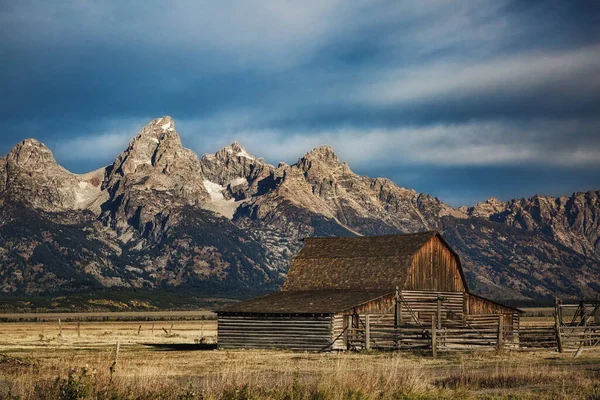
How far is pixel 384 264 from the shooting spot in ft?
183

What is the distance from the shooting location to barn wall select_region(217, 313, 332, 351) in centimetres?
4778

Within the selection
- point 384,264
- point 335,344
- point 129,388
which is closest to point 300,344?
point 335,344

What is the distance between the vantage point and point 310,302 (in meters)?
50.8

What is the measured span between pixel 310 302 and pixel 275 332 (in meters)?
3.06

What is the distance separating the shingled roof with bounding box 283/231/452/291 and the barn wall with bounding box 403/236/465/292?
23.2 inches

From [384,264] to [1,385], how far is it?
35975 mm

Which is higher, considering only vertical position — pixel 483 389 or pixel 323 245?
pixel 323 245

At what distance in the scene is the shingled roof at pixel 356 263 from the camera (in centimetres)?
5494

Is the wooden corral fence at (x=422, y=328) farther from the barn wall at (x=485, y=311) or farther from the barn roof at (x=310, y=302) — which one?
the barn roof at (x=310, y=302)

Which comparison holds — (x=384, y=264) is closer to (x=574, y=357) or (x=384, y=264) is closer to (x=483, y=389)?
(x=574, y=357)

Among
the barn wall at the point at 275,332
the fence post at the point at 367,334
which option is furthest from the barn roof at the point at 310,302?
the fence post at the point at 367,334

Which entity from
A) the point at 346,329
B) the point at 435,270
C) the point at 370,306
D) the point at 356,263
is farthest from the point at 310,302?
the point at 435,270

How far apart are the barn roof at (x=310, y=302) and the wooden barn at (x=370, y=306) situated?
67 mm

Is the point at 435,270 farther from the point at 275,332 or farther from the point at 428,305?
the point at 275,332
